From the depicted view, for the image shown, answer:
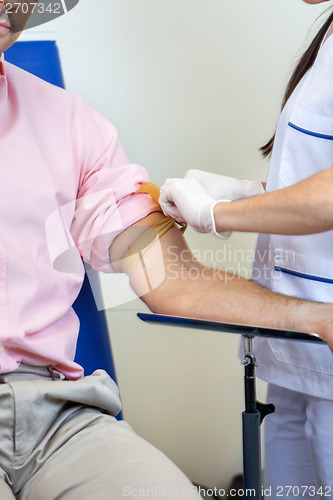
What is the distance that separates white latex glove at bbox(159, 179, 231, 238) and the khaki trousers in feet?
1.18

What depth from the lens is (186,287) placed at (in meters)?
1.43

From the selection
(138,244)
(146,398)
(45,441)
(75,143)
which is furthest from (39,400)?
(146,398)

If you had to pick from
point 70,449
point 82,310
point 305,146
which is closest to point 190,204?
point 305,146

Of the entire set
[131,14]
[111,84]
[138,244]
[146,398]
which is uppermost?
[131,14]

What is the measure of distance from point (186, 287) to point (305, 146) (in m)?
0.37

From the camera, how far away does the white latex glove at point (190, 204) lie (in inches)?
51.5

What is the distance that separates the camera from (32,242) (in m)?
1.34

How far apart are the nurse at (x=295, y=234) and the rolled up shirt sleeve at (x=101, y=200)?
8 cm

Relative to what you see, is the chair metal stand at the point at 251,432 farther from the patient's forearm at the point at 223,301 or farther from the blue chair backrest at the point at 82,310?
the blue chair backrest at the point at 82,310

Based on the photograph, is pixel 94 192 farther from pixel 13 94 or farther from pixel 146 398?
pixel 146 398

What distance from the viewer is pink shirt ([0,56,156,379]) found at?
129 centimetres

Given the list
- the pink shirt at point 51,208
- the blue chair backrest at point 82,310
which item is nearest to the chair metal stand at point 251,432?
the pink shirt at point 51,208

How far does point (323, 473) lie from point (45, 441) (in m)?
0.54

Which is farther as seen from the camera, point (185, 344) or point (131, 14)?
point (185, 344)
